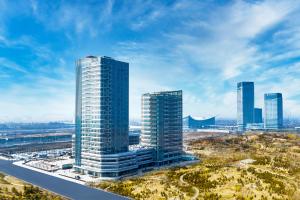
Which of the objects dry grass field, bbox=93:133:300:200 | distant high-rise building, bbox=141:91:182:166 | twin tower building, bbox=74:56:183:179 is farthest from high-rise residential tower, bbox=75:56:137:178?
distant high-rise building, bbox=141:91:182:166

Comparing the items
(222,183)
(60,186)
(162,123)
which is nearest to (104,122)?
(60,186)

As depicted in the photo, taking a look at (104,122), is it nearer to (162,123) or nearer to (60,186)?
(60,186)

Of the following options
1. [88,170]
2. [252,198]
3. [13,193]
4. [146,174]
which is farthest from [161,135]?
[13,193]

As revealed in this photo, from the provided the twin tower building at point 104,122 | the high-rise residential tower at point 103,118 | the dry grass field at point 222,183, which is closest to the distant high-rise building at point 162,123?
the twin tower building at point 104,122

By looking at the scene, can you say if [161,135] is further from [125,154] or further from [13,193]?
[13,193]

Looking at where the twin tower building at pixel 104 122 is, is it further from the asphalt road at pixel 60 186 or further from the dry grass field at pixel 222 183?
the asphalt road at pixel 60 186
